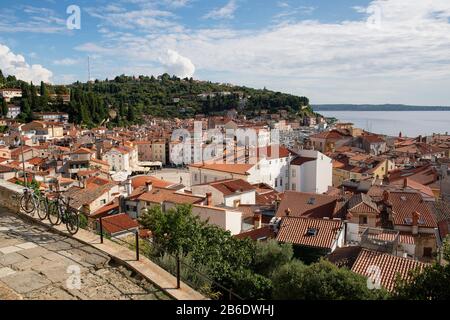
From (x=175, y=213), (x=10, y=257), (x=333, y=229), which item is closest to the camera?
(x=10, y=257)

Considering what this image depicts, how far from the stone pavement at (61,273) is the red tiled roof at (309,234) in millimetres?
9167

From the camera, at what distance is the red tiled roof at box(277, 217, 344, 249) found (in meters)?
14.1

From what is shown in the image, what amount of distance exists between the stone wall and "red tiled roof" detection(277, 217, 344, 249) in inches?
349

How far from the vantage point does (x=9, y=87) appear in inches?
3888

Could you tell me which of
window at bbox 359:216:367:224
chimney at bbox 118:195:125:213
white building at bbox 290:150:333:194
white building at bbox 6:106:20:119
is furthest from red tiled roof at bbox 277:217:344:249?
white building at bbox 6:106:20:119

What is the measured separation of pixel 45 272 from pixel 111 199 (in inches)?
898

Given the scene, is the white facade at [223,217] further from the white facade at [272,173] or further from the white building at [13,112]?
the white building at [13,112]

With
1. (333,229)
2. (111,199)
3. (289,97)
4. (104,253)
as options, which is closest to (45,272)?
(104,253)

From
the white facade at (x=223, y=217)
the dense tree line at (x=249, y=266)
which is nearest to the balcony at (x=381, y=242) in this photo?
the dense tree line at (x=249, y=266)

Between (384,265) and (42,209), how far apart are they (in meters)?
8.39

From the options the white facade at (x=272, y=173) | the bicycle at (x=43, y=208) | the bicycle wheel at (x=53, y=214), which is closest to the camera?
the bicycle wheel at (x=53, y=214)

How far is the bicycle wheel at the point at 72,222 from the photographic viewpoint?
7031 mm

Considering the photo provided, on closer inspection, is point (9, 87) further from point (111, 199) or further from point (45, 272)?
point (45, 272)

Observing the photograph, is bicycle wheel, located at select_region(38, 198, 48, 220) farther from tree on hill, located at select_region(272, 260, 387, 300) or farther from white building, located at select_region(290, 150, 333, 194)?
white building, located at select_region(290, 150, 333, 194)
